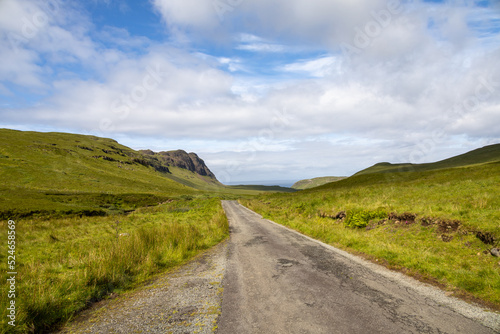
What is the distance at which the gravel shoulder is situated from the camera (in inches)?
191

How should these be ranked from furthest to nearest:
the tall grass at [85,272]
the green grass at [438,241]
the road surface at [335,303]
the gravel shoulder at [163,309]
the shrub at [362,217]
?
the shrub at [362,217] < the green grass at [438,241] < the tall grass at [85,272] < the gravel shoulder at [163,309] < the road surface at [335,303]

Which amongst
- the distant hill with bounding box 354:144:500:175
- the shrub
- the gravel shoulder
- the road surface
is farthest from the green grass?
the distant hill with bounding box 354:144:500:175

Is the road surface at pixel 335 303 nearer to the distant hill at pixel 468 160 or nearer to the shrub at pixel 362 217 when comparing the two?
the shrub at pixel 362 217

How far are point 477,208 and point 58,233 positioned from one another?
30.3 meters

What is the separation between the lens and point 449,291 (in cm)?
658

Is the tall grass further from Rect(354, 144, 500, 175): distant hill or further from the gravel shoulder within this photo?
Rect(354, 144, 500, 175): distant hill

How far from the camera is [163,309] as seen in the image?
565cm

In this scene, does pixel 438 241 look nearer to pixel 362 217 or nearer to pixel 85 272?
pixel 362 217

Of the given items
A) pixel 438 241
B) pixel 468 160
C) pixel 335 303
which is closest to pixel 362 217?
pixel 438 241

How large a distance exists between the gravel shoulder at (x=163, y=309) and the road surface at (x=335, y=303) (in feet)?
1.33

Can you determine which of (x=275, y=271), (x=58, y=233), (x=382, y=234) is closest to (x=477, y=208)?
(x=382, y=234)

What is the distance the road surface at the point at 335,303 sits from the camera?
4.73 meters

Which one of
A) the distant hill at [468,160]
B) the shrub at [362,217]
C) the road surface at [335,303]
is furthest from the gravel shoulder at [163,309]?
the distant hill at [468,160]

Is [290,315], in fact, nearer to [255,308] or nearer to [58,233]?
[255,308]
